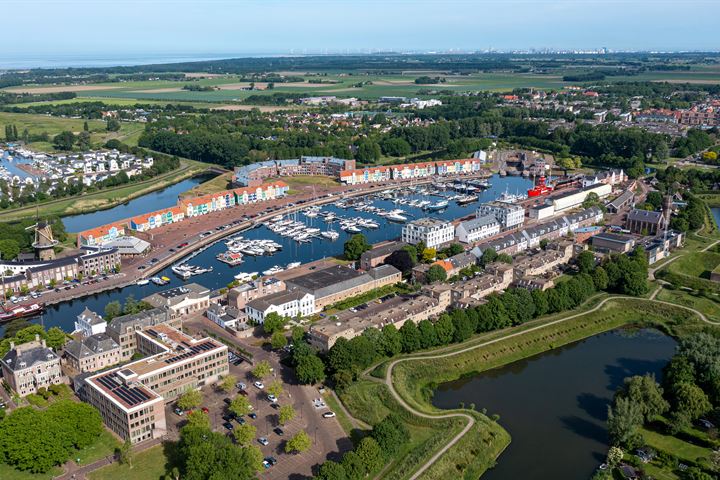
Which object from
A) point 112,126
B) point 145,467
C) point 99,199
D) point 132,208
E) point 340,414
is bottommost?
point 145,467

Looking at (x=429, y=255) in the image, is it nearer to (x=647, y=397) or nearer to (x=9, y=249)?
(x=647, y=397)

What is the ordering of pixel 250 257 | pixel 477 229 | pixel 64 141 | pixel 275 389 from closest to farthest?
pixel 275 389
pixel 250 257
pixel 477 229
pixel 64 141

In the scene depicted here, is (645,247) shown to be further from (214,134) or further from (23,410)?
(214,134)

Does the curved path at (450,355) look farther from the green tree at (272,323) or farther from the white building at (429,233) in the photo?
the white building at (429,233)

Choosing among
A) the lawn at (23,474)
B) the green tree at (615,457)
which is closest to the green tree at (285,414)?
the lawn at (23,474)

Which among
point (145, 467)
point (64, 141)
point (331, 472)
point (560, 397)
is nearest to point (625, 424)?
point (560, 397)
